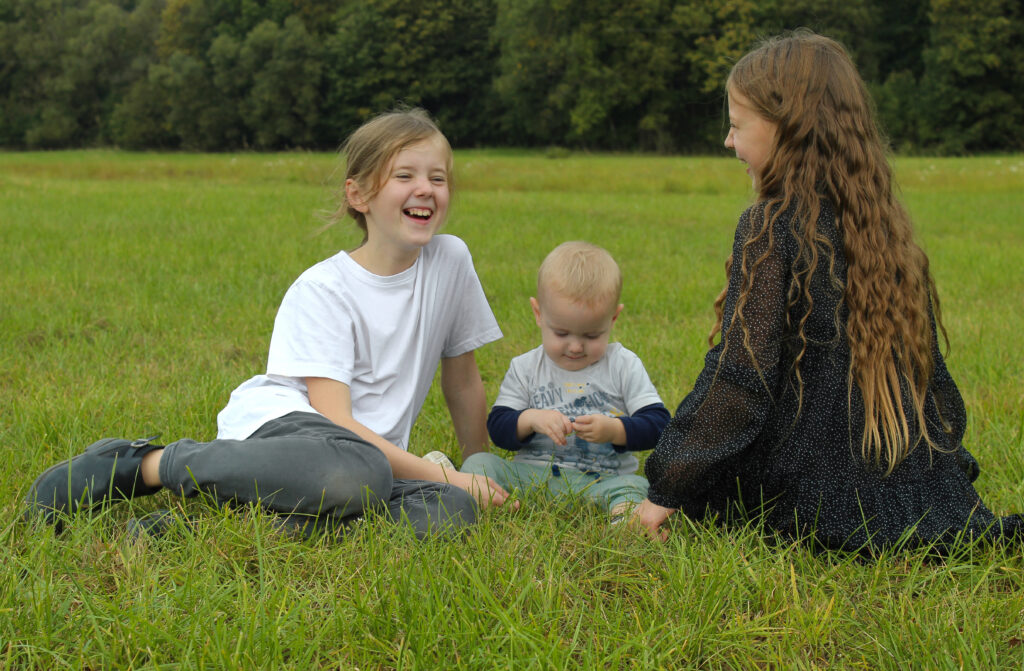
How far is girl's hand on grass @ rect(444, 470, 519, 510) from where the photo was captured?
259cm

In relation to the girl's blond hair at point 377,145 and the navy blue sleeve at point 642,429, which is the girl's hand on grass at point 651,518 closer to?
the navy blue sleeve at point 642,429

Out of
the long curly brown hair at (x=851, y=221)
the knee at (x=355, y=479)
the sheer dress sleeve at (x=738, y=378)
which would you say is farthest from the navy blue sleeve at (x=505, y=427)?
the long curly brown hair at (x=851, y=221)

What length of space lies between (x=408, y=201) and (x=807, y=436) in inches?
56.5

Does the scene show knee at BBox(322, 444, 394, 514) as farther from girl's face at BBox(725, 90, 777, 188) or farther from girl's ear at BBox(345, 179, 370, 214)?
girl's face at BBox(725, 90, 777, 188)

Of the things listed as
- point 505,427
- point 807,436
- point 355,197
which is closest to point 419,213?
point 355,197

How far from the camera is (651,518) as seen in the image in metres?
2.48

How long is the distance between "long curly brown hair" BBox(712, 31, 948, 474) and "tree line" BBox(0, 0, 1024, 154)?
37740mm

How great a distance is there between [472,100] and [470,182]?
35611mm

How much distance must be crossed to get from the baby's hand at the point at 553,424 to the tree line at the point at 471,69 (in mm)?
37716

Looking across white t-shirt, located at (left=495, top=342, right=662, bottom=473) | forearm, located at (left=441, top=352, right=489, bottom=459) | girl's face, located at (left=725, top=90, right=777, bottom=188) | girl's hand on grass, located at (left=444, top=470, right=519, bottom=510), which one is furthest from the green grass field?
girl's face, located at (left=725, top=90, right=777, bottom=188)

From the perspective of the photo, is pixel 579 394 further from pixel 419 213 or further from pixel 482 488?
pixel 419 213

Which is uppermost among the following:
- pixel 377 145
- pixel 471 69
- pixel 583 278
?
pixel 471 69

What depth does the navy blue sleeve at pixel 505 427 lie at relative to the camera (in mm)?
2975

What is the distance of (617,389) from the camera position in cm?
305
